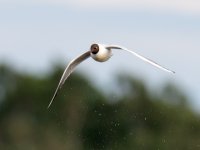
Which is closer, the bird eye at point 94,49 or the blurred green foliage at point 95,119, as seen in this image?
the bird eye at point 94,49

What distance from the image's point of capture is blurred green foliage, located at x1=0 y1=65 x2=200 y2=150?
34.9 m

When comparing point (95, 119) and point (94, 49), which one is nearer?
point (94, 49)

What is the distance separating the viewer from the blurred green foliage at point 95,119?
3488cm

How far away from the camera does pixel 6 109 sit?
41.0m

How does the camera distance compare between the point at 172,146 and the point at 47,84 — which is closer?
the point at 172,146

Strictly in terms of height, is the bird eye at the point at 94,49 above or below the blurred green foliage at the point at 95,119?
above

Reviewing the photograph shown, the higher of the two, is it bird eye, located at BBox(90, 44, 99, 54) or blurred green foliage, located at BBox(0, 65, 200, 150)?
bird eye, located at BBox(90, 44, 99, 54)

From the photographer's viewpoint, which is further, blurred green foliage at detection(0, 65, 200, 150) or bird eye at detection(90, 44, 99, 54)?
blurred green foliage at detection(0, 65, 200, 150)

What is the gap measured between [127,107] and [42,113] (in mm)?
3008

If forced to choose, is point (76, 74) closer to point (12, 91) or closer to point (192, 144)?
point (12, 91)

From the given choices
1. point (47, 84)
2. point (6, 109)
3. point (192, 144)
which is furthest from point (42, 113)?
point (192, 144)

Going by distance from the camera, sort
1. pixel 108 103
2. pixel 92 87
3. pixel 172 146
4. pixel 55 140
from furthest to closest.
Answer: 1. pixel 92 87
2. pixel 108 103
3. pixel 55 140
4. pixel 172 146

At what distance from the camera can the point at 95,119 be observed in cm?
3866

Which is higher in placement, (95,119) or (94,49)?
(94,49)
